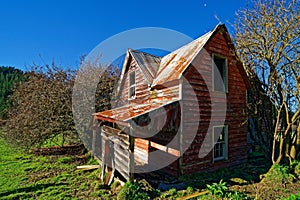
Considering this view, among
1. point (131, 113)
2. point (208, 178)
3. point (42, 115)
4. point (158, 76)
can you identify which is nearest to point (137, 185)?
point (131, 113)

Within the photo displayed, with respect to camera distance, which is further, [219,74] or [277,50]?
[219,74]

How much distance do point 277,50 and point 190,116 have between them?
4757mm

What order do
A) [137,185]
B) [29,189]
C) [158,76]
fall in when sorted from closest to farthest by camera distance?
1. [137,185]
2. [29,189]
3. [158,76]

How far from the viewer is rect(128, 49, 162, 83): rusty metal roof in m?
11.8

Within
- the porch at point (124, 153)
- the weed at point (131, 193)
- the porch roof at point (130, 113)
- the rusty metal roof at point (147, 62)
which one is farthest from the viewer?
the rusty metal roof at point (147, 62)

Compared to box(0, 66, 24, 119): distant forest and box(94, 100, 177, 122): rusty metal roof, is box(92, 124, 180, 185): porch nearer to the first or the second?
box(94, 100, 177, 122): rusty metal roof

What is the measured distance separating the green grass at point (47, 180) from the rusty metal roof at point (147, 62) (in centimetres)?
619

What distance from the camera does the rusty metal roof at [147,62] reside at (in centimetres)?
1182

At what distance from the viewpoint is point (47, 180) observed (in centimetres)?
917

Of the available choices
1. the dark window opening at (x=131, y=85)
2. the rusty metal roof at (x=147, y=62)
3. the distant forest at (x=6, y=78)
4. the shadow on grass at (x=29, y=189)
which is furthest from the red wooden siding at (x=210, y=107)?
the distant forest at (x=6, y=78)

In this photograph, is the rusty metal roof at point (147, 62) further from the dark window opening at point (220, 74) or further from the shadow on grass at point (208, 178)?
the shadow on grass at point (208, 178)

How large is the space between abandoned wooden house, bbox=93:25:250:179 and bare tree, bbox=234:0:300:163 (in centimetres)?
136

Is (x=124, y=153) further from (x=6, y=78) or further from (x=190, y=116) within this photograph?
(x=6, y=78)

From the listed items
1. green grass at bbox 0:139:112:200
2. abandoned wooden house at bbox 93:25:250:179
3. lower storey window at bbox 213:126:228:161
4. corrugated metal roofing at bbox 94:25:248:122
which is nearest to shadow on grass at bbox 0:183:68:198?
green grass at bbox 0:139:112:200
